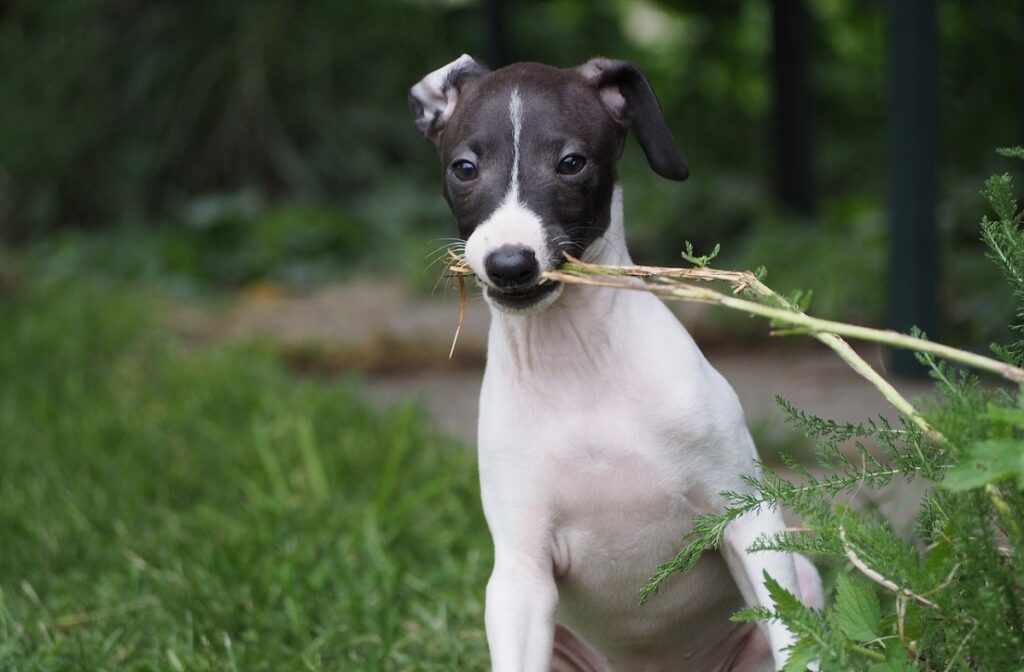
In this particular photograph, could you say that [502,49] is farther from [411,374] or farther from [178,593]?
[178,593]

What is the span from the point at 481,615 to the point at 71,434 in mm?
2245

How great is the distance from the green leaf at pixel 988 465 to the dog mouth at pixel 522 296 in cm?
89

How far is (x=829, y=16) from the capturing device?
38.2 ft

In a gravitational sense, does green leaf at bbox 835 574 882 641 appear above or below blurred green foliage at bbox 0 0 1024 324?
above

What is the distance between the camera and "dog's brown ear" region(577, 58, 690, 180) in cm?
262

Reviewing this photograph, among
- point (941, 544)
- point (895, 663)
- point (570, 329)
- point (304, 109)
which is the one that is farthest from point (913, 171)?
point (304, 109)

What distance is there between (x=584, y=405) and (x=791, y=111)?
5698mm

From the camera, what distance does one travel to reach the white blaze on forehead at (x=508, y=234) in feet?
7.69

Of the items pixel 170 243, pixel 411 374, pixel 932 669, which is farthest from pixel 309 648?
pixel 170 243

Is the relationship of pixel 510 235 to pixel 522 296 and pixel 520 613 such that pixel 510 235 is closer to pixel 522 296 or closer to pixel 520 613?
pixel 522 296

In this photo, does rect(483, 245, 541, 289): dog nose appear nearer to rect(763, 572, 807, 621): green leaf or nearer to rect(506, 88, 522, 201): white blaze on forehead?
rect(506, 88, 522, 201): white blaze on forehead

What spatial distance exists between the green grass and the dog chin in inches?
40.9

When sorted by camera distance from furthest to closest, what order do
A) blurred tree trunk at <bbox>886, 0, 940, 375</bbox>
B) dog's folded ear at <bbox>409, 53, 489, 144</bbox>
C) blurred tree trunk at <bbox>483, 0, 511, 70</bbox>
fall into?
blurred tree trunk at <bbox>483, 0, 511, 70</bbox>, blurred tree trunk at <bbox>886, 0, 940, 375</bbox>, dog's folded ear at <bbox>409, 53, 489, 144</bbox>

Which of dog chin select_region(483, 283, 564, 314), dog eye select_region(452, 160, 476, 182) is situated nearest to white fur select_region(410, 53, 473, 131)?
dog eye select_region(452, 160, 476, 182)
